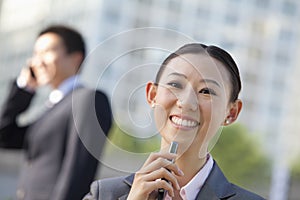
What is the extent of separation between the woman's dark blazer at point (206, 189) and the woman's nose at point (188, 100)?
0.48 feet

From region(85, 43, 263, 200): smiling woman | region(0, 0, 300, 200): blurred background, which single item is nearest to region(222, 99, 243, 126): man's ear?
region(85, 43, 263, 200): smiling woman

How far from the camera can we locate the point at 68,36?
216cm

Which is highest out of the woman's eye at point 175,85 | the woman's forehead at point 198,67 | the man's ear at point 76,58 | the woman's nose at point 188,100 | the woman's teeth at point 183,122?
the woman's forehead at point 198,67

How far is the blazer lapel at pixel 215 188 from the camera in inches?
41.7

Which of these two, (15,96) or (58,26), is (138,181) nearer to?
(58,26)

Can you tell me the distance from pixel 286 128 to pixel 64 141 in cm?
4276

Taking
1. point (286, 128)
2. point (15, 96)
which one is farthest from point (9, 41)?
point (15, 96)

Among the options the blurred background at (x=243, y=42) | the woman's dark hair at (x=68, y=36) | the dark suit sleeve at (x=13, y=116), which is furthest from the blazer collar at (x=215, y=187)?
the blurred background at (x=243, y=42)

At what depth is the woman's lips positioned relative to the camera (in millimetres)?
977

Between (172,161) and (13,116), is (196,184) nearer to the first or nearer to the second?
(172,161)

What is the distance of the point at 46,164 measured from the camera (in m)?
2.09

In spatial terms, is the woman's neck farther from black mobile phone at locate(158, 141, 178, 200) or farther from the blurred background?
the blurred background

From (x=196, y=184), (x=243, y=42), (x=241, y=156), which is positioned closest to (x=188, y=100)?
(x=196, y=184)

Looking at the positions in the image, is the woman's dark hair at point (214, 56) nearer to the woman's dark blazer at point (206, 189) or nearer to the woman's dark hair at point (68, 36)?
the woman's dark blazer at point (206, 189)
